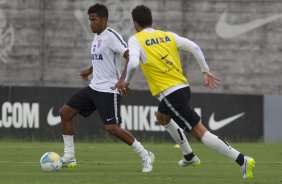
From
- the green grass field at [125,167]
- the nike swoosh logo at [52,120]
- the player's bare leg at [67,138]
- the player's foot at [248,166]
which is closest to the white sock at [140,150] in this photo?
the green grass field at [125,167]

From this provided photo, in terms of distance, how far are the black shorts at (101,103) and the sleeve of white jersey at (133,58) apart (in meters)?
1.24

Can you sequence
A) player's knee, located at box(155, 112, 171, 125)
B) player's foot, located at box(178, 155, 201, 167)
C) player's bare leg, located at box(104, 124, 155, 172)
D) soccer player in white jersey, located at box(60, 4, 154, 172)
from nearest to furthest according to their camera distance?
player's knee, located at box(155, 112, 171, 125) → player's bare leg, located at box(104, 124, 155, 172) → soccer player in white jersey, located at box(60, 4, 154, 172) → player's foot, located at box(178, 155, 201, 167)

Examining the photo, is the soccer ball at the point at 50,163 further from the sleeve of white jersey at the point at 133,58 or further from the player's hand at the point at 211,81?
the player's hand at the point at 211,81

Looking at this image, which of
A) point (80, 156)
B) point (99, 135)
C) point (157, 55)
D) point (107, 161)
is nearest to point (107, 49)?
point (157, 55)

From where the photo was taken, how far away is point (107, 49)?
44.8 ft

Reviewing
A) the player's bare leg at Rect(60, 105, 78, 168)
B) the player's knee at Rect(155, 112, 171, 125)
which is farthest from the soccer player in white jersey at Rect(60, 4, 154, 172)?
the player's knee at Rect(155, 112, 171, 125)

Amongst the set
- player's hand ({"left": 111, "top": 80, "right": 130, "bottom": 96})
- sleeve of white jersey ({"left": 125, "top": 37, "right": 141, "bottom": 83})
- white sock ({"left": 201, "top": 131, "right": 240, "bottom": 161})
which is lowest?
white sock ({"left": 201, "top": 131, "right": 240, "bottom": 161})

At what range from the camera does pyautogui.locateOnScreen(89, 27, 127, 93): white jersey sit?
13648 mm

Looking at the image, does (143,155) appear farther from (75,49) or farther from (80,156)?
(75,49)

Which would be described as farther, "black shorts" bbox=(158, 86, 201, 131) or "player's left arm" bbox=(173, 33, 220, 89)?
"black shorts" bbox=(158, 86, 201, 131)

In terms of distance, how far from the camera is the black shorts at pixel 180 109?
12.4 meters

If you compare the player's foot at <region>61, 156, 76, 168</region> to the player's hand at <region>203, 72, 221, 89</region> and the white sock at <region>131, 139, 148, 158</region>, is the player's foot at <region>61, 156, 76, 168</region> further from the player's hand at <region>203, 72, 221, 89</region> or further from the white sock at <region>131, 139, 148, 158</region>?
the player's hand at <region>203, 72, 221, 89</region>

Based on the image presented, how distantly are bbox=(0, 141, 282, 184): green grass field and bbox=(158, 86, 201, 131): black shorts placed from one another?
69 centimetres

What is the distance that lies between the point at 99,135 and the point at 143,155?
29.3 feet
